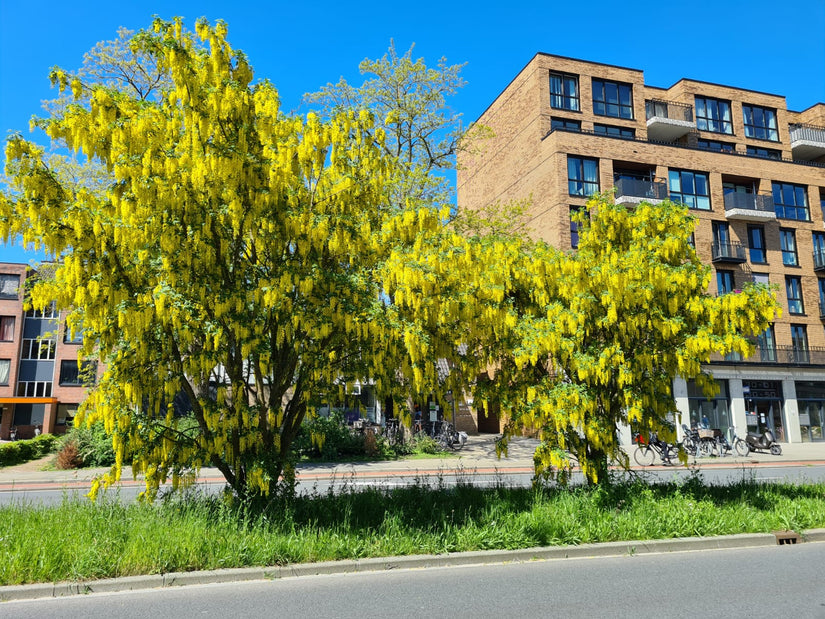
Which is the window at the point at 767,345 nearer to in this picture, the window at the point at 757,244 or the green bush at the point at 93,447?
the window at the point at 757,244

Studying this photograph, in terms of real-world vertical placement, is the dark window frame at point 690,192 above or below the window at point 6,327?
above

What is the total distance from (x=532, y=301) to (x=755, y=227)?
34351 mm

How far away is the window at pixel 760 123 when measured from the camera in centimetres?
4072

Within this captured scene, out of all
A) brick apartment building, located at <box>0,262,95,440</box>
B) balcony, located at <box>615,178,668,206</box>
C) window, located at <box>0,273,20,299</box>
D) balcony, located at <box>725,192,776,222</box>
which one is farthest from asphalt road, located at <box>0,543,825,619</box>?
window, located at <box>0,273,20,299</box>

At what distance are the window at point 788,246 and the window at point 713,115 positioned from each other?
8311 mm

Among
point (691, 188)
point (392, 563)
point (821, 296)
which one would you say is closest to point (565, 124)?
point (691, 188)

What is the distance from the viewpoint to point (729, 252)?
3556cm

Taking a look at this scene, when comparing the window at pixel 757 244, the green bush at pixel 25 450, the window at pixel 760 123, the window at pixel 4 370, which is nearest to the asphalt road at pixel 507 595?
the green bush at pixel 25 450

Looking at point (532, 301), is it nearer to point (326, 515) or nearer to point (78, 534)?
point (326, 515)

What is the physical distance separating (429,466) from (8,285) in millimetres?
38777

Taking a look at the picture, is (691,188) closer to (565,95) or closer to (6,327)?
(565,95)

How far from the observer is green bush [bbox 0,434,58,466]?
22.5 metres

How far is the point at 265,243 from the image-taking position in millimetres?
7902

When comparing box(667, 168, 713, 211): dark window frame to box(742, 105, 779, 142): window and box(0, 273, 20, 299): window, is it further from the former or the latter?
box(0, 273, 20, 299): window
